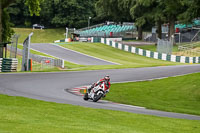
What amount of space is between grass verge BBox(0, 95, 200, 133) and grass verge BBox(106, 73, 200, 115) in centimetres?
434

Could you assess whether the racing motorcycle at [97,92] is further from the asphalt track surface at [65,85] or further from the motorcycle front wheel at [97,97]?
the asphalt track surface at [65,85]

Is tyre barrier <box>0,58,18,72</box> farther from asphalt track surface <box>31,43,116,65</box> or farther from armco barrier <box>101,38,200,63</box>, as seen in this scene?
armco barrier <box>101,38,200,63</box>

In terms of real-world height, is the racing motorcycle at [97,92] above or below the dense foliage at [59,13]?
below

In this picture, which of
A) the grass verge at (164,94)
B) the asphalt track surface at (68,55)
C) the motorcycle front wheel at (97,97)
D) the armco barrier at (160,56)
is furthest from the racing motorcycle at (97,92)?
the armco barrier at (160,56)

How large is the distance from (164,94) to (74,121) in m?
11.2

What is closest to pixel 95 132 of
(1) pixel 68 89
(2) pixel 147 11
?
(1) pixel 68 89

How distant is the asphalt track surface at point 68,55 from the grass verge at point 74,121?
103 feet

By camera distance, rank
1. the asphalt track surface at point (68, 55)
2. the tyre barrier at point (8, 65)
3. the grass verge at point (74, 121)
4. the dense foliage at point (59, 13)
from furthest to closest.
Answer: the dense foliage at point (59, 13) → the asphalt track surface at point (68, 55) → the tyre barrier at point (8, 65) → the grass verge at point (74, 121)

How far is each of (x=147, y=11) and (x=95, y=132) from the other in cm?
5736

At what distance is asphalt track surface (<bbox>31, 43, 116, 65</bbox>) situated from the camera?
4693 centimetres

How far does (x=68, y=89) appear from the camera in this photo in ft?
73.3

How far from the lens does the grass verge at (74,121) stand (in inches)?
400

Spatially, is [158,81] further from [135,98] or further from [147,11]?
[147,11]

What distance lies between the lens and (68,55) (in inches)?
2020
